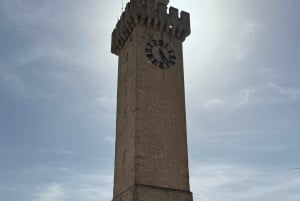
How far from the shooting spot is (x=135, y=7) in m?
25.4

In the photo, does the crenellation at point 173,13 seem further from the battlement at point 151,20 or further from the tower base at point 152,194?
the tower base at point 152,194

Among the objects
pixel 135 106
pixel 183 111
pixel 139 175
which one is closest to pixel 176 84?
pixel 183 111

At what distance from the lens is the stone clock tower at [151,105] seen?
2075 cm

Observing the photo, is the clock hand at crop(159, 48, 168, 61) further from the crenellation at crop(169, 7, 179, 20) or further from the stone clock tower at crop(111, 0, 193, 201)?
the crenellation at crop(169, 7, 179, 20)

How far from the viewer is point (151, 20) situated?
2544 centimetres

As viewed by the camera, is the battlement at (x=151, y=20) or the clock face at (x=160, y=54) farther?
the battlement at (x=151, y=20)

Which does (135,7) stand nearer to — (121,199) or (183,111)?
(183,111)

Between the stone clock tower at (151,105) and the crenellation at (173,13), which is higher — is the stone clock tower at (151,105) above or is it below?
below

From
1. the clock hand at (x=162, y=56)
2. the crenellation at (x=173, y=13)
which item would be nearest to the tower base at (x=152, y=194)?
the clock hand at (x=162, y=56)

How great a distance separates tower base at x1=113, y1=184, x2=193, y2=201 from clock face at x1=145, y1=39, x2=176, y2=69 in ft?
27.1

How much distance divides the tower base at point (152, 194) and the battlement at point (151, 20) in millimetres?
11267

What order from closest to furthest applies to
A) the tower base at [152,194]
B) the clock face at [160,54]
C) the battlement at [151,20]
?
→ the tower base at [152,194]
the clock face at [160,54]
the battlement at [151,20]

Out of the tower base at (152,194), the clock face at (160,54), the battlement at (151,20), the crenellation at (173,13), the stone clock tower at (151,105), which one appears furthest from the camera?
the crenellation at (173,13)

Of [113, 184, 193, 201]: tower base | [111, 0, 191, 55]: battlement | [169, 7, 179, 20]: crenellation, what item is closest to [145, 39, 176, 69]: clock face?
[111, 0, 191, 55]: battlement
